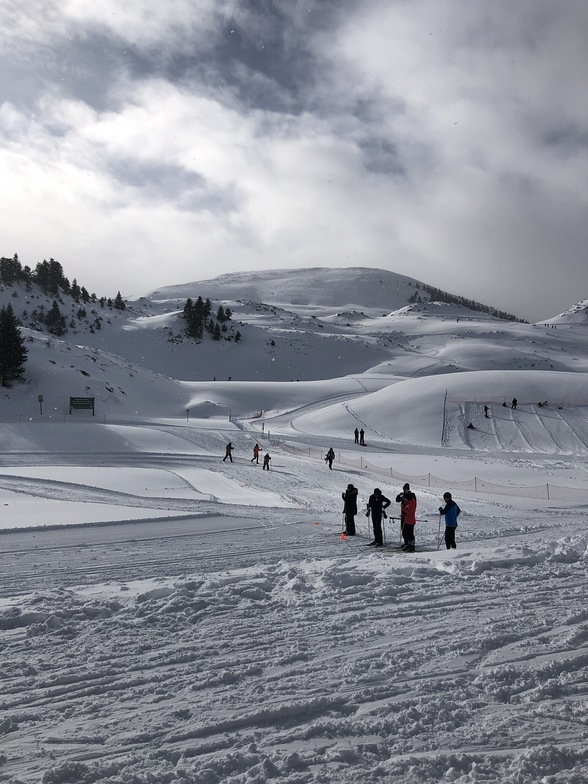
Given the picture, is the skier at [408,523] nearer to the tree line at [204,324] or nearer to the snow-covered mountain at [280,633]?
the snow-covered mountain at [280,633]

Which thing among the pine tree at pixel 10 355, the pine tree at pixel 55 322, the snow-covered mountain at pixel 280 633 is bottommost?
the snow-covered mountain at pixel 280 633

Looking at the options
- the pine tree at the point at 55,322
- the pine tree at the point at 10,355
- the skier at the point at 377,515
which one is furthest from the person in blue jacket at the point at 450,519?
the pine tree at the point at 55,322

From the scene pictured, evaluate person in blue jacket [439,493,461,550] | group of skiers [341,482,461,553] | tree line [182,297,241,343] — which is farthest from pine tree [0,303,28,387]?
tree line [182,297,241,343]

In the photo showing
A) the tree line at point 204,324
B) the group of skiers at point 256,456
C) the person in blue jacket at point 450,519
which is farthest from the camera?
the tree line at point 204,324

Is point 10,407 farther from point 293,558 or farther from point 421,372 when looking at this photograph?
point 421,372

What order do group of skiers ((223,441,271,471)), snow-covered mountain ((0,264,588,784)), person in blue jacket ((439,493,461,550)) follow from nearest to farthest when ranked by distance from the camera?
1. snow-covered mountain ((0,264,588,784))
2. person in blue jacket ((439,493,461,550))
3. group of skiers ((223,441,271,471))

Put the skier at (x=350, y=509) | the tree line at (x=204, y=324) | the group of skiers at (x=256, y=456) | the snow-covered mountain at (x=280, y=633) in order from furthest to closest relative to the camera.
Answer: the tree line at (x=204, y=324)
the group of skiers at (x=256, y=456)
the skier at (x=350, y=509)
the snow-covered mountain at (x=280, y=633)

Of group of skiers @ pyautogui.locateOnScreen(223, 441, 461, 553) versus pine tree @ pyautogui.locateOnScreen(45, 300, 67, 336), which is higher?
pine tree @ pyautogui.locateOnScreen(45, 300, 67, 336)

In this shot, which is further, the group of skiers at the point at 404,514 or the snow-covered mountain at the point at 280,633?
the group of skiers at the point at 404,514

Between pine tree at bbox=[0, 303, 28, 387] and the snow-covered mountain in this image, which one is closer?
the snow-covered mountain

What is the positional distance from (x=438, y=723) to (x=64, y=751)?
296cm

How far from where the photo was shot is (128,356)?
3504 inches

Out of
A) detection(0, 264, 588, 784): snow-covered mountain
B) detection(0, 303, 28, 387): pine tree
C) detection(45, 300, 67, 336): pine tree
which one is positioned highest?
detection(45, 300, 67, 336): pine tree

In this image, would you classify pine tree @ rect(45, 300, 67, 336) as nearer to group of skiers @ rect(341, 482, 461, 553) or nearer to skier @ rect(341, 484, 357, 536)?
skier @ rect(341, 484, 357, 536)
